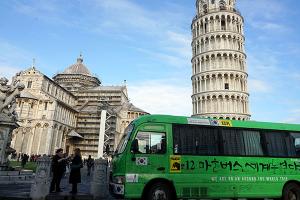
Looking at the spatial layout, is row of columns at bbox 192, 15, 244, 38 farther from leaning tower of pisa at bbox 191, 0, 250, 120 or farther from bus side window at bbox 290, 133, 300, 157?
bus side window at bbox 290, 133, 300, 157

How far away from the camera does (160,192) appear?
9.30 meters

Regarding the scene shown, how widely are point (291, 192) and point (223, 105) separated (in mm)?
40206

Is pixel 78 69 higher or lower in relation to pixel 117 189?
higher

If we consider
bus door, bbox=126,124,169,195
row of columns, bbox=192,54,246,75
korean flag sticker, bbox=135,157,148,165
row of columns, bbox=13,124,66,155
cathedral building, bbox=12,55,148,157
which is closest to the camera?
bus door, bbox=126,124,169,195

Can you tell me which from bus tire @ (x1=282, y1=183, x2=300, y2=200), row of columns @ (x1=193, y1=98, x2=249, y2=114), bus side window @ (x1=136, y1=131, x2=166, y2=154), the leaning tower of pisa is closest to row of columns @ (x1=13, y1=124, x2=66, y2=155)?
the leaning tower of pisa

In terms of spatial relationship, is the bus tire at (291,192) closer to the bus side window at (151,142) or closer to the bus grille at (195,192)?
the bus grille at (195,192)

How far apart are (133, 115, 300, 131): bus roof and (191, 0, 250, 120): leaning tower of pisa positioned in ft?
126

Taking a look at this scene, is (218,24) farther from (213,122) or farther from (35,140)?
(213,122)

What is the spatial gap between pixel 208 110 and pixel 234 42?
1413 cm

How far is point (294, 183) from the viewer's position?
1134cm

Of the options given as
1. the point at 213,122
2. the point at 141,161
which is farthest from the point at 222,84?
the point at 141,161

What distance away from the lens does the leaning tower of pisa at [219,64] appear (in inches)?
2000

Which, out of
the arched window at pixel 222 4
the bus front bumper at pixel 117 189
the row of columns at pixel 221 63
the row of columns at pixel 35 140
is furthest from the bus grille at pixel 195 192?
the arched window at pixel 222 4

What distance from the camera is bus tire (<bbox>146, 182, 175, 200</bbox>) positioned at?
30.2ft
